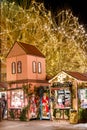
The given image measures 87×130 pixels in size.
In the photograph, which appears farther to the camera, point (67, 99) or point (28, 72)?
point (28, 72)

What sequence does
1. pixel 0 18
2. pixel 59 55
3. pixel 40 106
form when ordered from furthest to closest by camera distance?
pixel 0 18 < pixel 59 55 < pixel 40 106

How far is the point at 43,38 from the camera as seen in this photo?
3800 cm

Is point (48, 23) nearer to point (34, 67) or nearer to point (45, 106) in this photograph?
point (34, 67)

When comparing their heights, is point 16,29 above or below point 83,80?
above

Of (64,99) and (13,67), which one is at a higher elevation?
(13,67)

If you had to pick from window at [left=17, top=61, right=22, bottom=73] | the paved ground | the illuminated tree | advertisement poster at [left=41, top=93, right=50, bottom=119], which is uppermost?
the illuminated tree

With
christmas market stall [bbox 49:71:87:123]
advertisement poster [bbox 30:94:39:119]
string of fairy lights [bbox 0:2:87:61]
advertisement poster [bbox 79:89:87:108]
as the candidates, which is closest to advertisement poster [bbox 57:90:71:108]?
christmas market stall [bbox 49:71:87:123]

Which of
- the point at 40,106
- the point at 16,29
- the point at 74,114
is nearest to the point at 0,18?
the point at 16,29

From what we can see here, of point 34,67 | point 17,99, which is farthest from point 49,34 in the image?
point 17,99

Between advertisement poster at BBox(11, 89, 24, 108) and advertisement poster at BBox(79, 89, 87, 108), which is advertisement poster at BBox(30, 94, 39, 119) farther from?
advertisement poster at BBox(79, 89, 87, 108)

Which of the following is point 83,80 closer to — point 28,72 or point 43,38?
point 28,72

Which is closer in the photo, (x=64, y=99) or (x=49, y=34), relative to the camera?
(x=64, y=99)

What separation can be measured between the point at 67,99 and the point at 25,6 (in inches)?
742

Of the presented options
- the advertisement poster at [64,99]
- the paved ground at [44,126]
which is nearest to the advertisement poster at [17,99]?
the paved ground at [44,126]
